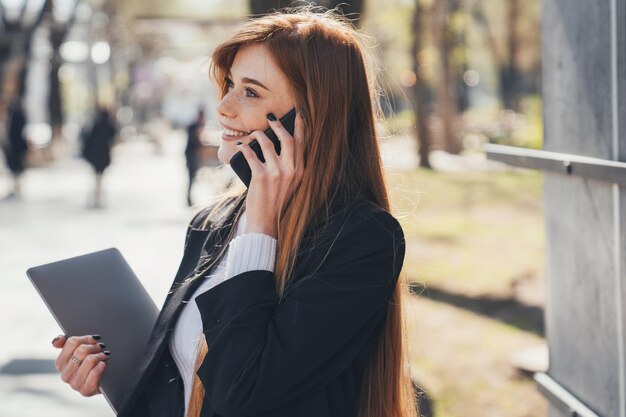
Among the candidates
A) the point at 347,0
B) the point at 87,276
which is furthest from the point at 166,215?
the point at 87,276

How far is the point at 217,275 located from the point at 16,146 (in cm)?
1972

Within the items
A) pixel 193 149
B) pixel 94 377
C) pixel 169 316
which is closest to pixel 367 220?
pixel 169 316

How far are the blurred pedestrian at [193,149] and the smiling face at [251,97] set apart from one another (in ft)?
53.2

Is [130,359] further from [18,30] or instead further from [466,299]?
[18,30]

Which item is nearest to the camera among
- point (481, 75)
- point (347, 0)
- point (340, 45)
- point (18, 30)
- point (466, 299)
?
point (340, 45)

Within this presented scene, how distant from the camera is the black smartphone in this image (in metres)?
2.22

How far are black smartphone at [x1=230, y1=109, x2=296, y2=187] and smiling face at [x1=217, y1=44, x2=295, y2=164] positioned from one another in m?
0.02

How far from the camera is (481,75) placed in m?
101

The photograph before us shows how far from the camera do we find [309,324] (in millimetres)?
2006

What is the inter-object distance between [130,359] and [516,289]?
29.1 feet

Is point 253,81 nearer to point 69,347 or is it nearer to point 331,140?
point 331,140

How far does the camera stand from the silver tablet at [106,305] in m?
2.37

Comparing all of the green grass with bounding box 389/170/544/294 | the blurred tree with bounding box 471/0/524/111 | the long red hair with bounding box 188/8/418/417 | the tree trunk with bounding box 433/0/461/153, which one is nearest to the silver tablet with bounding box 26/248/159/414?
the long red hair with bounding box 188/8/418/417

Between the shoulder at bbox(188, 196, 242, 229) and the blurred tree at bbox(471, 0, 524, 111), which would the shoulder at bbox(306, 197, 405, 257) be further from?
the blurred tree at bbox(471, 0, 524, 111)
